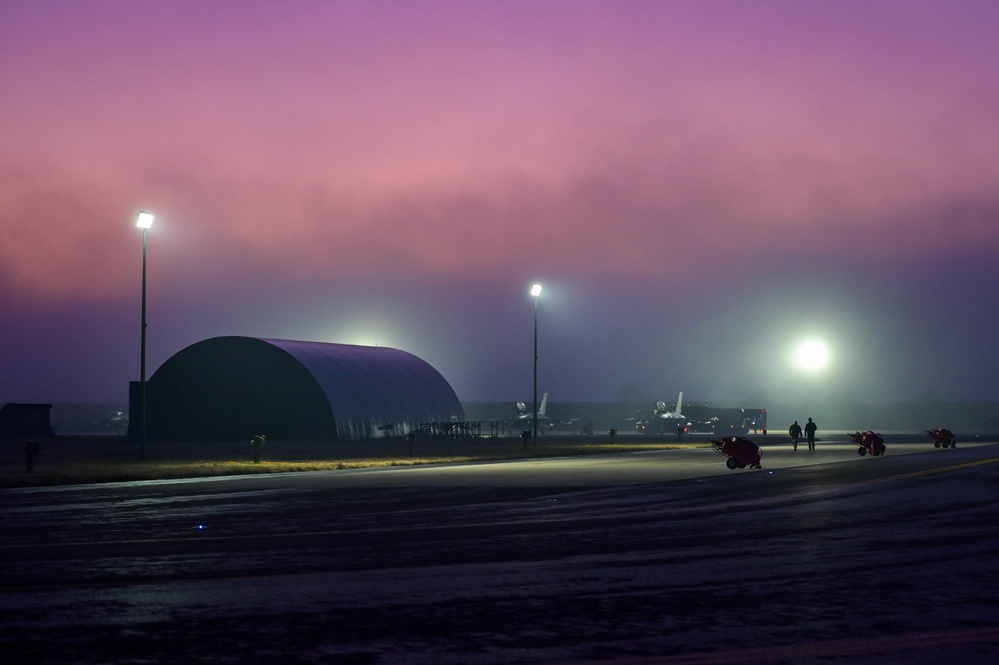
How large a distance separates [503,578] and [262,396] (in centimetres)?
6183

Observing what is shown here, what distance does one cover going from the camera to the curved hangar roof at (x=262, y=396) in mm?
71438

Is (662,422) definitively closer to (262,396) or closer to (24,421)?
(262,396)

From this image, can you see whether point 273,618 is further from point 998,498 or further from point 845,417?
point 845,417

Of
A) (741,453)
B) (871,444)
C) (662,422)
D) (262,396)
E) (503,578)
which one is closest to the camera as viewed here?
(503,578)

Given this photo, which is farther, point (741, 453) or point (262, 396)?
point (262, 396)

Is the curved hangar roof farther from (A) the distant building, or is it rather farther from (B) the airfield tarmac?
(B) the airfield tarmac

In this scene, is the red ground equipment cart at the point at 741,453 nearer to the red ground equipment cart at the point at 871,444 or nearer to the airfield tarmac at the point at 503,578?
the airfield tarmac at the point at 503,578

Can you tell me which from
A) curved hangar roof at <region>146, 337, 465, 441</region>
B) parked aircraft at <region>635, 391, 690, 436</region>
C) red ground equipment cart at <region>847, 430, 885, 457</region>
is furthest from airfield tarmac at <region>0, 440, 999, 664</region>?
parked aircraft at <region>635, 391, 690, 436</region>

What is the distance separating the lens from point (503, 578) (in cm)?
1320

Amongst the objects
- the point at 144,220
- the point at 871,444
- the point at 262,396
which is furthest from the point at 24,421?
the point at 871,444

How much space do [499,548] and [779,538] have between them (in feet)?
15.4

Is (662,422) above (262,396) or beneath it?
beneath

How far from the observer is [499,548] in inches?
634

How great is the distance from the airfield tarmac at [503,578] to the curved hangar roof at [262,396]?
44.7 m
